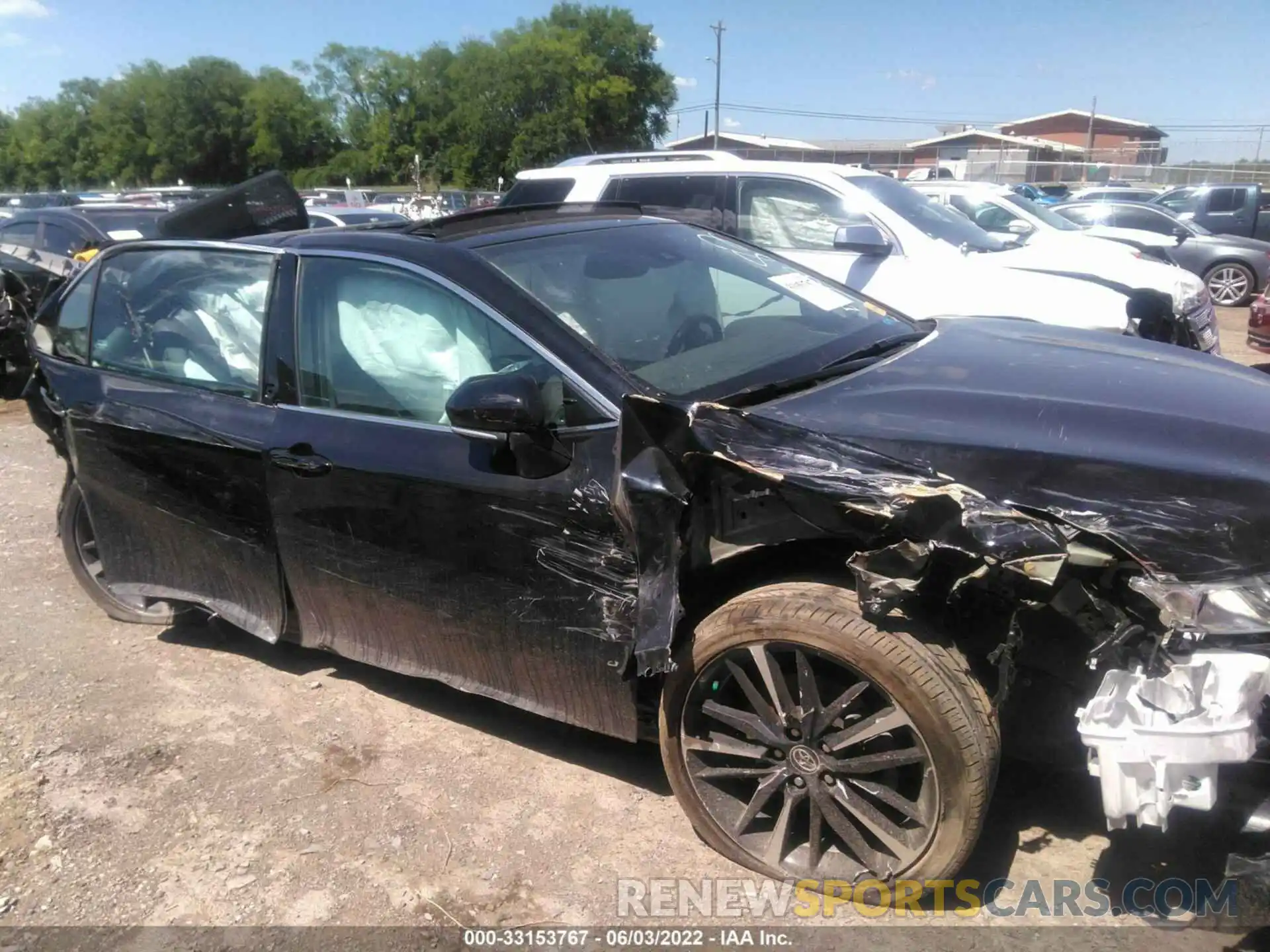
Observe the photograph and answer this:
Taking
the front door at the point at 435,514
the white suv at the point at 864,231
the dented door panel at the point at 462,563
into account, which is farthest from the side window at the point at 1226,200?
the dented door panel at the point at 462,563

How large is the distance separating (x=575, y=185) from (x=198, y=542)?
491 centimetres

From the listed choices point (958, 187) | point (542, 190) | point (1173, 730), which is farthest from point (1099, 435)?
point (958, 187)

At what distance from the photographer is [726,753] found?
106 inches

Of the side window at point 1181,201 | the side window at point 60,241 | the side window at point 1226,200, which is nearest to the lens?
the side window at point 60,241

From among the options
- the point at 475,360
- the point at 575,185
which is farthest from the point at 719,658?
the point at 575,185

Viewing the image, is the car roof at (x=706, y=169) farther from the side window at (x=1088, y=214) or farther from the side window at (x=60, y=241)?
the side window at (x=1088, y=214)

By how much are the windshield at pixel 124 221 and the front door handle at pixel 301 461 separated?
8.33m

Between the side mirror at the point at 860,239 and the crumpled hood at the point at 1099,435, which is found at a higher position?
the side mirror at the point at 860,239

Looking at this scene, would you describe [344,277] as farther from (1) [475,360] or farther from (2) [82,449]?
(2) [82,449]

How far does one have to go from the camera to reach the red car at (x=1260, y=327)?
870 cm

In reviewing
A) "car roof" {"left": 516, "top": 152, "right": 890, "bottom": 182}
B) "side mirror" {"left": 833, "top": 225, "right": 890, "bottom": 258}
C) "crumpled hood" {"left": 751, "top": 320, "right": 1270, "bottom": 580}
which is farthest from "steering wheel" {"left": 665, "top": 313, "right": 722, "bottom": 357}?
"car roof" {"left": 516, "top": 152, "right": 890, "bottom": 182}

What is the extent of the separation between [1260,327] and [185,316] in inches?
347

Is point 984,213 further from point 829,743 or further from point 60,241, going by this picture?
point 60,241

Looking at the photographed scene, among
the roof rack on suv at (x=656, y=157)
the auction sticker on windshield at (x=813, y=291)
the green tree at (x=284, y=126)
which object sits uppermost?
the green tree at (x=284, y=126)
